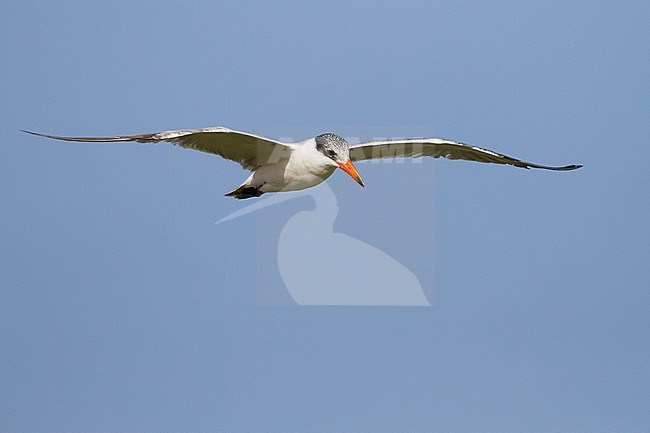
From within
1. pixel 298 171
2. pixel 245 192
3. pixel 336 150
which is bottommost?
pixel 245 192

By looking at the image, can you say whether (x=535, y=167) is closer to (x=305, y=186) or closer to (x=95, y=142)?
(x=305, y=186)

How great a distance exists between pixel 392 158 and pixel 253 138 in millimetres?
1735

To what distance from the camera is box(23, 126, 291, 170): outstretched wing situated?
675 centimetres

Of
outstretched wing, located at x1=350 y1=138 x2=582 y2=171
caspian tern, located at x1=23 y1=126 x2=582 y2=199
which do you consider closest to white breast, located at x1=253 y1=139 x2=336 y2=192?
caspian tern, located at x1=23 y1=126 x2=582 y2=199

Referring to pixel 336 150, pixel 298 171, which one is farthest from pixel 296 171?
pixel 336 150

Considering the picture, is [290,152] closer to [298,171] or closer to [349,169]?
[298,171]

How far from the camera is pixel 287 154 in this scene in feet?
24.5

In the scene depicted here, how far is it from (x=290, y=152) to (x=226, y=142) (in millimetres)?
500

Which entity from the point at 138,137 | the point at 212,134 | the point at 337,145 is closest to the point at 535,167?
the point at 337,145

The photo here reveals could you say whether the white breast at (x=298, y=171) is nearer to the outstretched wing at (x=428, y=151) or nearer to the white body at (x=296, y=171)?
the white body at (x=296, y=171)

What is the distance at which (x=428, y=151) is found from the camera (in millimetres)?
8555

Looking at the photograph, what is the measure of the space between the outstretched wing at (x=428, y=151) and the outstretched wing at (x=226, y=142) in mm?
736

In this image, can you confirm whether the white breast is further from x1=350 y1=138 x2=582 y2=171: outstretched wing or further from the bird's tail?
x1=350 y1=138 x2=582 y2=171: outstretched wing

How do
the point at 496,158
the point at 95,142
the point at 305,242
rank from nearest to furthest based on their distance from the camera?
1. the point at 95,142
2. the point at 496,158
3. the point at 305,242
